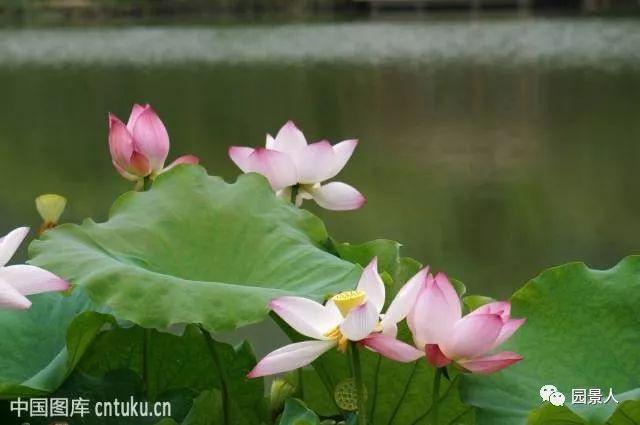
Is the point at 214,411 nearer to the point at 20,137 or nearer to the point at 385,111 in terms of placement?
the point at 20,137

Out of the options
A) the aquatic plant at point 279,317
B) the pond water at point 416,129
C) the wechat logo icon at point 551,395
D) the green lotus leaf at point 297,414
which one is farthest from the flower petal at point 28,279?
the pond water at point 416,129

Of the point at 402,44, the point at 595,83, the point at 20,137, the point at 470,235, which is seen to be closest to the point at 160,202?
the point at 470,235

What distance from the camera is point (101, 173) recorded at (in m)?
4.42

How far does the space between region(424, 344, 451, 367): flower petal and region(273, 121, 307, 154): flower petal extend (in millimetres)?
203

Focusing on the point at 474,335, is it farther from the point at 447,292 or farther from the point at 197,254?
the point at 197,254

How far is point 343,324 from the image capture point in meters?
0.40

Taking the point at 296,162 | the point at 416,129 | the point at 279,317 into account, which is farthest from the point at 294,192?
the point at 416,129

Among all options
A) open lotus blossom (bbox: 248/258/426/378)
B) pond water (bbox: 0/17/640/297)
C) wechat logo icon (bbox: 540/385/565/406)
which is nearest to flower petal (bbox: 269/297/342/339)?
open lotus blossom (bbox: 248/258/426/378)

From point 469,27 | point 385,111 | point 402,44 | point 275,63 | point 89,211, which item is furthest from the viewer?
point 469,27

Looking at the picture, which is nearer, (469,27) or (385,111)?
(385,111)

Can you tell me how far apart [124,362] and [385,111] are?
6.32m

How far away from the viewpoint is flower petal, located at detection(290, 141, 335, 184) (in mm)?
573

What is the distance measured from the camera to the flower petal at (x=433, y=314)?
406 millimetres

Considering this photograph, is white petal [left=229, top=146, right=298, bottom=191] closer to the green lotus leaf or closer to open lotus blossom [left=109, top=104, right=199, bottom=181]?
open lotus blossom [left=109, top=104, right=199, bottom=181]
